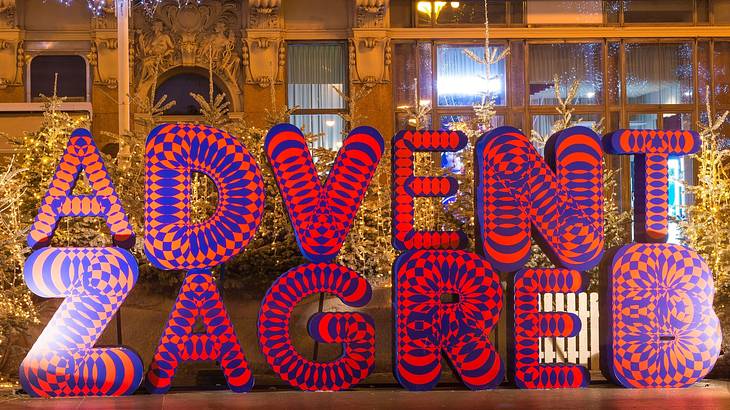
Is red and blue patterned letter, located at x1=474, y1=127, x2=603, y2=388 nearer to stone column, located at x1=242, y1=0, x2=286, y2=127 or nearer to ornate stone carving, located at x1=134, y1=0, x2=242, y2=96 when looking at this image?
stone column, located at x1=242, y1=0, x2=286, y2=127

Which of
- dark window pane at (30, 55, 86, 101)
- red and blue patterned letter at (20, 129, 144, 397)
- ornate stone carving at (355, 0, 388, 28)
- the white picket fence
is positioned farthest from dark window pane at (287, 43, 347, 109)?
red and blue patterned letter at (20, 129, 144, 397)

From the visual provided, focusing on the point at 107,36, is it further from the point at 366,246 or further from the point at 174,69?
the point at 366,246

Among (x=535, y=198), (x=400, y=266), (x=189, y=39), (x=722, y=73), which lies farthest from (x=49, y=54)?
(x=722, y=73)

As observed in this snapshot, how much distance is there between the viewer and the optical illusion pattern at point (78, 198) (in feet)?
26.6

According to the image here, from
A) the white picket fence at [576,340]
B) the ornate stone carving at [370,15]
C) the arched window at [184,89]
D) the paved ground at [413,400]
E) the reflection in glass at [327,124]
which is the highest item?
the ornate stone carving at [370,15]

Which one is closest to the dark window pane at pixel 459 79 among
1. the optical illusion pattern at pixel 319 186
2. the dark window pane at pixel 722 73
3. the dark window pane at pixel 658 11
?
the dark window pane at pixel 658 11

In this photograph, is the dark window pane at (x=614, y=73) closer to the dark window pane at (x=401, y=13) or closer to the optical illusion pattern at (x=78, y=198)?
the dark window pane at (x=401, y=13)

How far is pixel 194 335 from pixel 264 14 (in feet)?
35.5

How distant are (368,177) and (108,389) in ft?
9.90

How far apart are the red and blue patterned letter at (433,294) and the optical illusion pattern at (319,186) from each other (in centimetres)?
33

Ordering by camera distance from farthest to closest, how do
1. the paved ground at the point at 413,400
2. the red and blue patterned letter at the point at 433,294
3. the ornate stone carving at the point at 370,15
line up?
the ornate stone carving at the point at 370,15, the red and blue patterned letter at the point at 433,294, the paved ground at the point at 413,400

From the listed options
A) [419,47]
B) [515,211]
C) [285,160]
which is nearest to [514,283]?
[515,211]

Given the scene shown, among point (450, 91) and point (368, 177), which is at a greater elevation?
point (450, 91)

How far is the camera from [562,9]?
62.3ft
